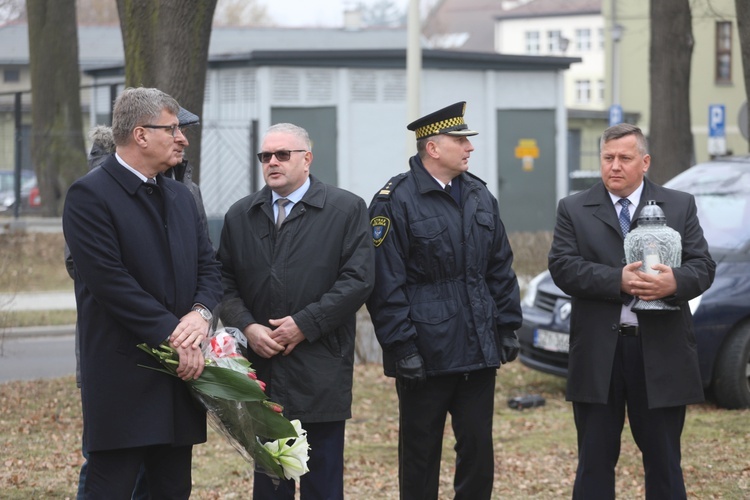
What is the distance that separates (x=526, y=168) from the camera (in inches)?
1006

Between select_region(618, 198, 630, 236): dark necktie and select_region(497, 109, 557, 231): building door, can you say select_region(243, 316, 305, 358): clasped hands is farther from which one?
select_region(497, 109, 557, 231): building door

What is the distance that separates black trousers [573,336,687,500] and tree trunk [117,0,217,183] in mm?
4462

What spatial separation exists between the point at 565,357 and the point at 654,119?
769cm

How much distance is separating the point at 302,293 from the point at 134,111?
119 centimetres

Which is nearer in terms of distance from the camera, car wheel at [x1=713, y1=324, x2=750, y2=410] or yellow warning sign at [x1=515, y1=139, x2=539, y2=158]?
car wheel at [x1=713, y1=324, x2=750, y2=410]

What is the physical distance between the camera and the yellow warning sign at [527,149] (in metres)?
25.5

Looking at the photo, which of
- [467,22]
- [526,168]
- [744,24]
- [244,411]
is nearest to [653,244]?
[244,411]

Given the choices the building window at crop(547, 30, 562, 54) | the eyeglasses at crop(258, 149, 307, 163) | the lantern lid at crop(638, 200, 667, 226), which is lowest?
the lantern lid at crop(638, 200, 667, 226)

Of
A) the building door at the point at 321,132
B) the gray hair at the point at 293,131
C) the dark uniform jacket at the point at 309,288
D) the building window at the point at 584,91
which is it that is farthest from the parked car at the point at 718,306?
the building window at the point at 584,91

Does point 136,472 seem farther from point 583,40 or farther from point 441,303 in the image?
point 583,40

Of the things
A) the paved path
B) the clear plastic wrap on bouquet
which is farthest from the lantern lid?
the paved path

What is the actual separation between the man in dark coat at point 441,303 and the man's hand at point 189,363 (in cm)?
116

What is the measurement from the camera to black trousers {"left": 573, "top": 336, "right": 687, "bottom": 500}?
5.56 m

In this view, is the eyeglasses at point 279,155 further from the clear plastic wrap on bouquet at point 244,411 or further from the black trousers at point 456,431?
the black trousers at point 456,431
